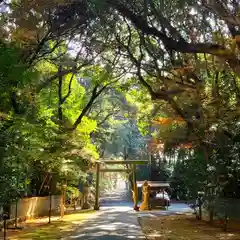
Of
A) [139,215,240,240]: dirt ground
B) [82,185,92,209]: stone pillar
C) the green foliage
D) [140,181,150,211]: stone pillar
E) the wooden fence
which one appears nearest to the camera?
[139,215,240,240]: dirt ground

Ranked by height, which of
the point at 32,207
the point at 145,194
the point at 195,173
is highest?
the point at 195,173

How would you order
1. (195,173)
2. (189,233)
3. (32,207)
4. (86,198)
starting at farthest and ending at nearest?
(86,198) → (32,207) → (195,173) → (189,233)

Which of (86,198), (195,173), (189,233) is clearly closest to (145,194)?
(86,198)

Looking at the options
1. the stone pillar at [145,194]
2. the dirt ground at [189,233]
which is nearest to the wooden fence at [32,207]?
the dirt ground at [189,233]

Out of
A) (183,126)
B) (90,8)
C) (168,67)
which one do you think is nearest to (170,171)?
(183,126)

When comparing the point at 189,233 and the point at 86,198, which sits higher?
the point at 86,198

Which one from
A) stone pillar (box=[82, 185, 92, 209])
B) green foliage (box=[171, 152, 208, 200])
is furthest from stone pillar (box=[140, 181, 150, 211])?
green foliage (box=[171, 152, 208, 200])

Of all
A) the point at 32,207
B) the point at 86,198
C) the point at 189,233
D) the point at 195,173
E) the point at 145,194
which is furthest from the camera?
the point at 86,198

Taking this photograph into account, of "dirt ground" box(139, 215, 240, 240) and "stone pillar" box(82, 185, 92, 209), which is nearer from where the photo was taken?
"dirt ground" box(139, 215, 240, 240)

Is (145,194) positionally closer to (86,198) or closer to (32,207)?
(86,198)

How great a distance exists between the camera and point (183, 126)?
20.7 m

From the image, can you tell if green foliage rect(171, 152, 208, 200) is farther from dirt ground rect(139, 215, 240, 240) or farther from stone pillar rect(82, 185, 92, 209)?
stone pillar rect(82, 185, 92, 209)

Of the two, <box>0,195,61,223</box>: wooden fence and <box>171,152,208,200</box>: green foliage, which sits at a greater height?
<box>171,152,208,200</box>: green foliage

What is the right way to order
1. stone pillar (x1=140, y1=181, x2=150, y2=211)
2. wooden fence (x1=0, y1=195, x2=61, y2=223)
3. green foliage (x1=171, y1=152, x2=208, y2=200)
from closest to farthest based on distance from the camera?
1. green foliage (x1=171, y1=152, x2=208, y2=200)
2. wooden fence (x1=0, y1=195, x2=61, y2=223)
3. stone pillar (x1=140, y1=181, x2=150, y2=211)
